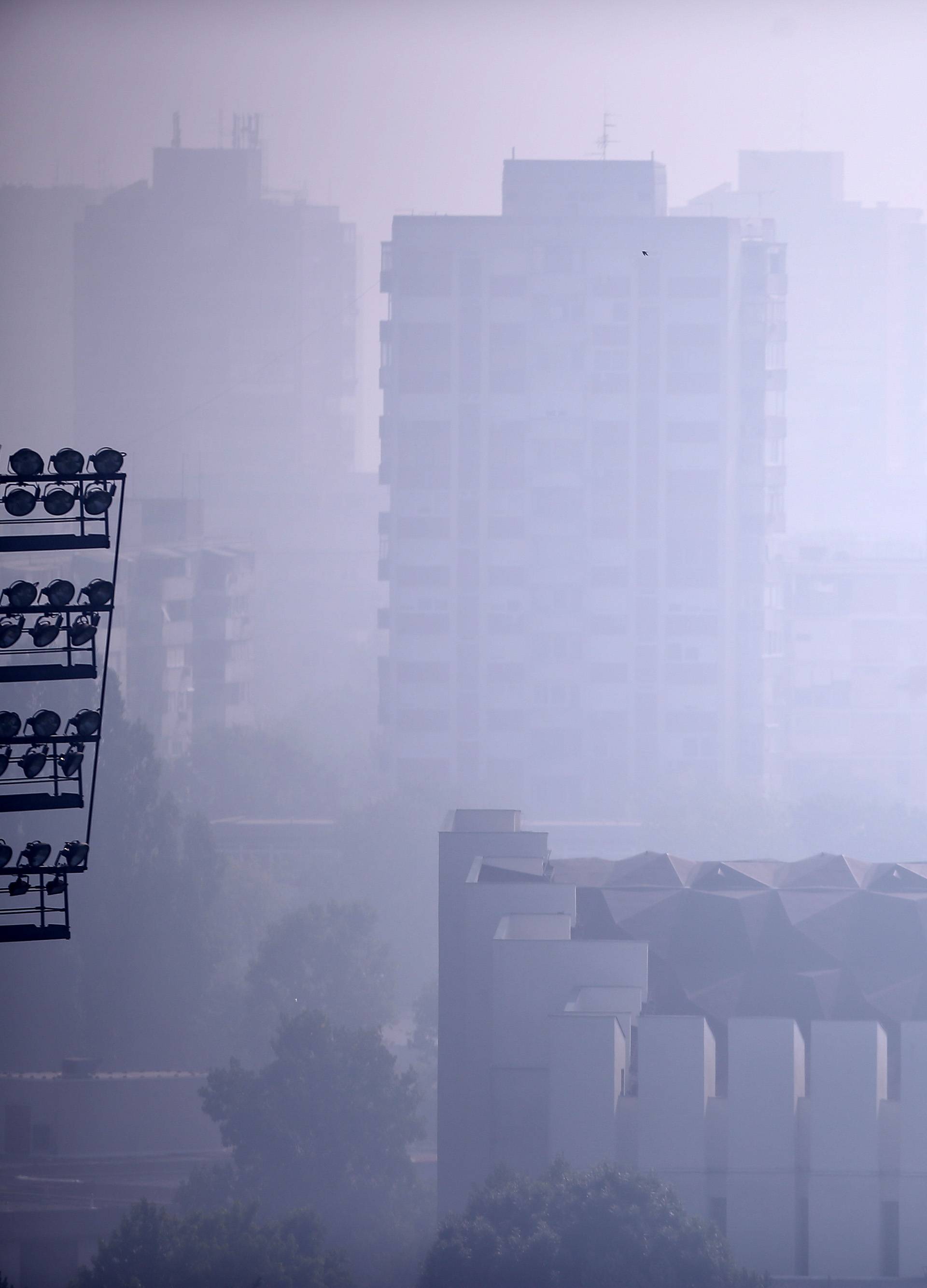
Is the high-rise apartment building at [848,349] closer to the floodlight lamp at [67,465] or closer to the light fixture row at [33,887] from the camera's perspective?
the floodlight lamp at [67,465]

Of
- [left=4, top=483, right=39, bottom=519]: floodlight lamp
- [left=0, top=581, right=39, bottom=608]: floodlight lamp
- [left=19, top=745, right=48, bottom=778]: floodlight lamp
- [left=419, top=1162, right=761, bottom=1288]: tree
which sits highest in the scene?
[left=4, top=483, right=39, bottom=519]: floodlight lamp

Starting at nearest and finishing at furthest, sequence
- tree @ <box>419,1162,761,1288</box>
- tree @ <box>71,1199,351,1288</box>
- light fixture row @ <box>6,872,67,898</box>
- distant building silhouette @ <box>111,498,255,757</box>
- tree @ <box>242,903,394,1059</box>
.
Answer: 1. light fixture row @ <box>6,872,67,898</box>
2. tree @ <box>419,1162,761,1288</box>
3. tree @ <box>71,1199,351,1288</box>
4. tree @ <box>242,903,394,1059</box>
5. distant building silhouette @ <box>111,498,255,757</box>

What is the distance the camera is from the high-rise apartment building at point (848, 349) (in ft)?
70.1

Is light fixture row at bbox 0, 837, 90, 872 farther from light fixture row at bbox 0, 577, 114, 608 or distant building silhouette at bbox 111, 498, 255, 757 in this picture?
distant building silhouette at bbox 111, 498, 255, 757

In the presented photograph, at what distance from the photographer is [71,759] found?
2.96 m

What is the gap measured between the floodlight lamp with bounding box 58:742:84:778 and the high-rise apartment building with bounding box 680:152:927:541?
62.0 feet

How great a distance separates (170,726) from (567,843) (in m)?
3.73

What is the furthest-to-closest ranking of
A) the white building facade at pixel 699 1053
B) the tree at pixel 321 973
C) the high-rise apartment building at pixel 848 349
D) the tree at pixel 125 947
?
1. the high-rise apartment building at pixel 848 349
2. the tree at pixel 125 947
3. the tree at pixel 321 973
4. the white building facade at pixel 699 1053

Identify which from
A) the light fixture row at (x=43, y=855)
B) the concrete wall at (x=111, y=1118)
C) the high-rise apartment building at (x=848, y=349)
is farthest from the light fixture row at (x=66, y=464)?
the high-rise apartment building at (x=848, y=349)

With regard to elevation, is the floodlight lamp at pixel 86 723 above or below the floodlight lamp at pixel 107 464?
A: below

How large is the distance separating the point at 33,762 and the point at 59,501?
0.49 metres

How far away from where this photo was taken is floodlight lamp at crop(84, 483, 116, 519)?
Result: 301cm

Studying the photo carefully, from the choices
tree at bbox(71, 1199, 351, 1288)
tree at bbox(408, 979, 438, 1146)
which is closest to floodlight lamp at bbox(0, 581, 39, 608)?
tree at bbox(71, 1199, 351, 1288)

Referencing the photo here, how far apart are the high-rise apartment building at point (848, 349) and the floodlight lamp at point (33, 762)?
18908 mm
